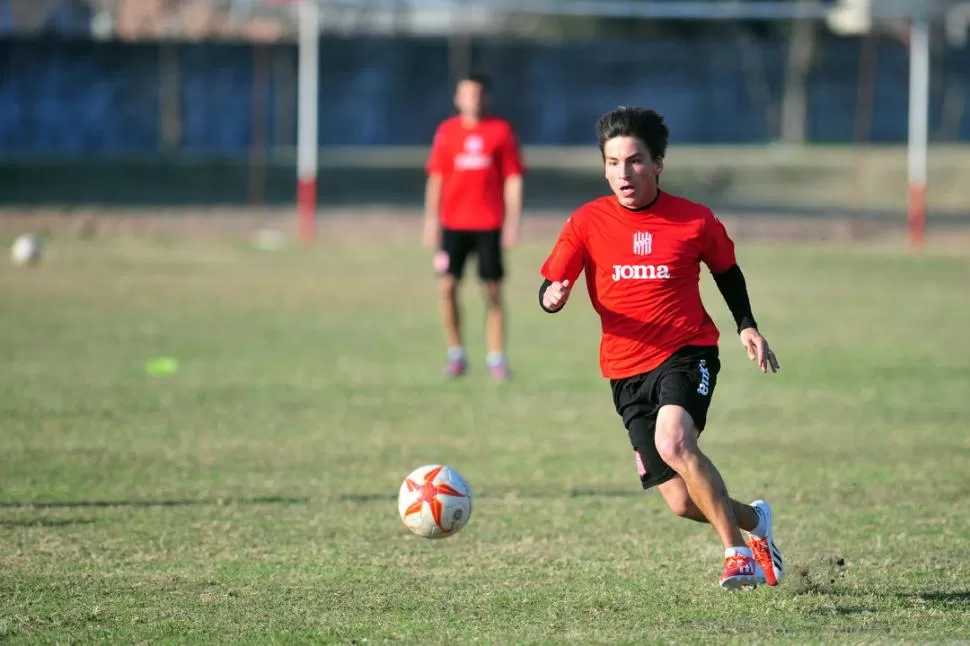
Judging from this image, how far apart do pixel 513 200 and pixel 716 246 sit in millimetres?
6384

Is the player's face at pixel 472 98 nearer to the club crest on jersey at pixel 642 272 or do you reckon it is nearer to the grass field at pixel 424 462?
the grass field at pixel 424 462

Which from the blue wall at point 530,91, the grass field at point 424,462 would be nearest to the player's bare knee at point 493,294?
the grass field at point 424,462

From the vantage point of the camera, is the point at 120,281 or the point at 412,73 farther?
the point at 412,73

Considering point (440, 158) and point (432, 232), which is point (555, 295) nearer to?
point (432, 232)

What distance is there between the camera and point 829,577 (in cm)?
612

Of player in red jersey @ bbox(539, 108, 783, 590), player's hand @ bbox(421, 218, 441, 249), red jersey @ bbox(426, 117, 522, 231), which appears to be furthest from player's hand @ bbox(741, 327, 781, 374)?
red jersey @ bbox(426, 117, 522, 231)

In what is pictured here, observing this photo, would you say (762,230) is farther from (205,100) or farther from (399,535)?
(399,535)

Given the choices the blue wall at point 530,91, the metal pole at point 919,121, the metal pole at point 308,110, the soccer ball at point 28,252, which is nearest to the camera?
the soccer ball at point 28,252

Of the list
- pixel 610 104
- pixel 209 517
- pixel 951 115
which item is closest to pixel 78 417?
pixel 209 517

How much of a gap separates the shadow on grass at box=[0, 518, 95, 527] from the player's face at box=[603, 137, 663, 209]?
3039mm

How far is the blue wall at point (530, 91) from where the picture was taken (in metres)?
35.6

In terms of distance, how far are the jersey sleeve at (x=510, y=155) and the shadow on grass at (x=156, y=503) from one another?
511 centimetres

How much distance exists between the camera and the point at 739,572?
5.52m

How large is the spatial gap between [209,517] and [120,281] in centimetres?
1273
